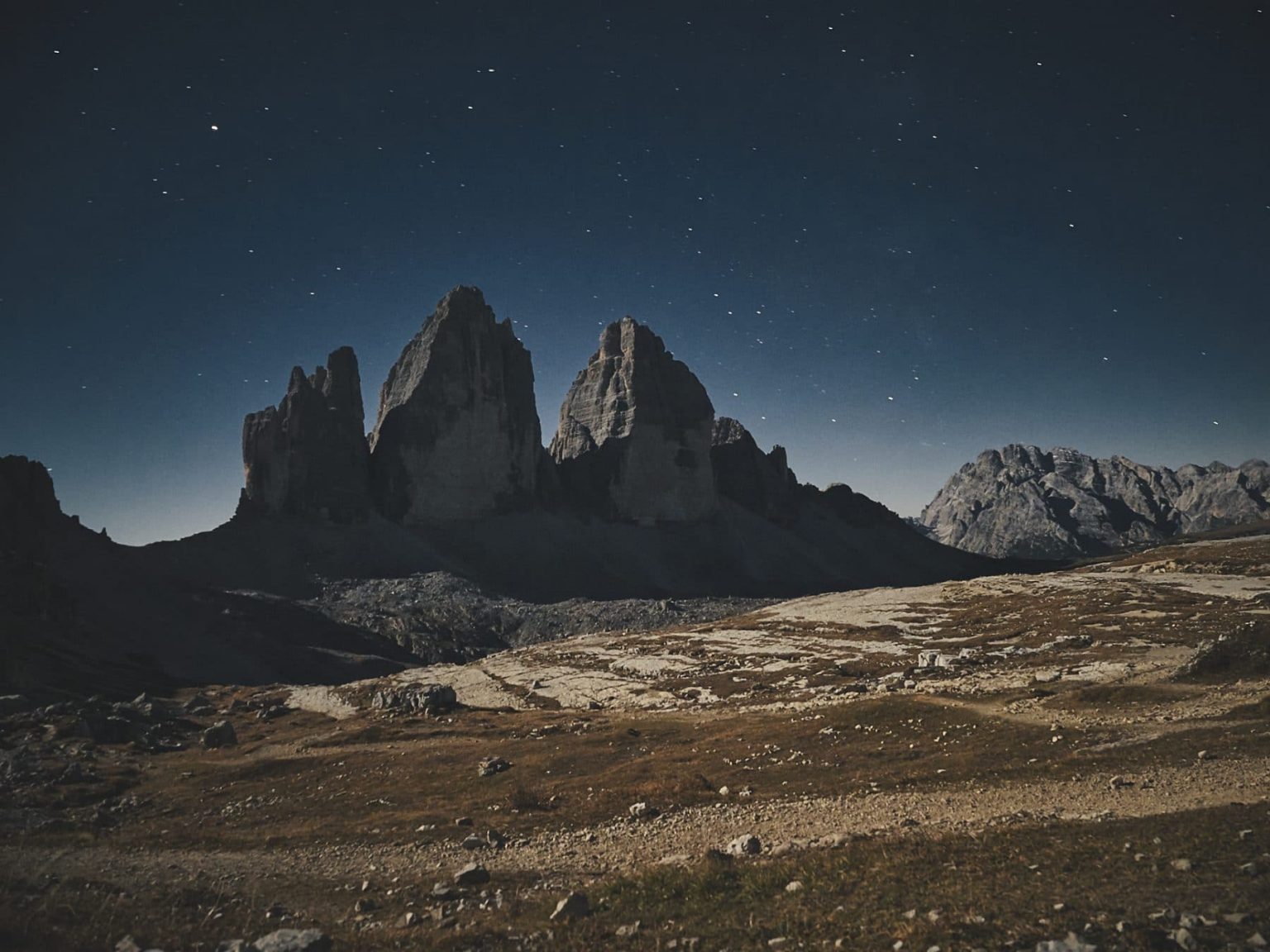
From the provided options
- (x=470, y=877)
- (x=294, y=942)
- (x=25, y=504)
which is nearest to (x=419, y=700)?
(x=470, y=877)

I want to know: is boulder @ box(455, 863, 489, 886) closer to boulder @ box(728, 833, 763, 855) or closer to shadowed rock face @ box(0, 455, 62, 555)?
boulder @ box(728, 833, 763, 855)

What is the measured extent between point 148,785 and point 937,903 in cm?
3773

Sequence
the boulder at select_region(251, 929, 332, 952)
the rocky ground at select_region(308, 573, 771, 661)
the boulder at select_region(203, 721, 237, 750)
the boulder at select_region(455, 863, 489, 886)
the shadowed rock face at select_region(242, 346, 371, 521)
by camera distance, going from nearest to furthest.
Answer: the boulder at select_region(251, 929, 332, 952) → the boulder at select_region(455, 863, 489, 886) → the boulder at select_region(203, 721, 237, 750) → the rocky ground at select_region(308, 573, 771, 661) → the shadowed rock face at select_region(242, 346, 371, 521)

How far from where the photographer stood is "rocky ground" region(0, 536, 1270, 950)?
35.3 feet

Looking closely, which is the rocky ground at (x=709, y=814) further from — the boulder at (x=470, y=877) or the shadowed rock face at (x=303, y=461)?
the shadowed rock face at (x=303, y=461)

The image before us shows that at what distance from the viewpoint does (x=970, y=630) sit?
61094 mm

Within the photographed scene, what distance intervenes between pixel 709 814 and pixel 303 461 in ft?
635

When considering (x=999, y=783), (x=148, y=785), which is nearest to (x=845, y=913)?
(x=999, y=783)

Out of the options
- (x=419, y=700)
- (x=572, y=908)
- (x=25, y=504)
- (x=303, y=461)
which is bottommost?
(x=419, y=700)

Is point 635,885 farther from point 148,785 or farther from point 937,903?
point 148,785

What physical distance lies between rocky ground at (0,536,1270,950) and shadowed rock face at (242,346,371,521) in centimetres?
14568

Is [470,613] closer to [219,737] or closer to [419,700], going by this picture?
[419,700]

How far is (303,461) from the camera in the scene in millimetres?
183250

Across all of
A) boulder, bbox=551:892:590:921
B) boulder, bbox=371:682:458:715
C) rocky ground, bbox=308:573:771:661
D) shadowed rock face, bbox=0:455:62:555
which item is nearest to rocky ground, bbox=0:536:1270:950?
Answer: boulder, bbox=551:892:590:921
